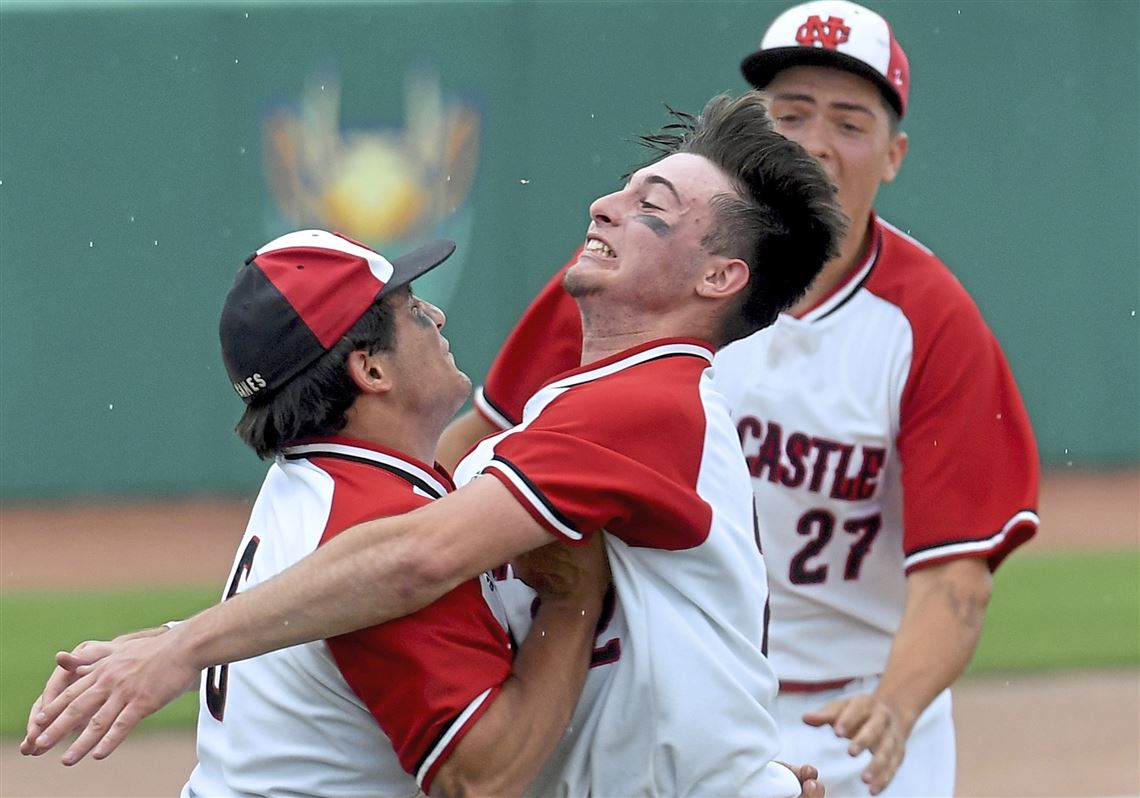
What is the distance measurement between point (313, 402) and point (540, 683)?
629mm

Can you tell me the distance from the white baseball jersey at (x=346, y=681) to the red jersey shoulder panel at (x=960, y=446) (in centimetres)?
160

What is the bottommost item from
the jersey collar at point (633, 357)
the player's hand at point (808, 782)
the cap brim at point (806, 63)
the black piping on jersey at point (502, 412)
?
the player's hand at point (808, 782)

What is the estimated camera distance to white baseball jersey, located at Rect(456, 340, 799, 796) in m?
2.50

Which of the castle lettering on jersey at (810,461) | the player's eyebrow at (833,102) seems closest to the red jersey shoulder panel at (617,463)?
the castle lettering on jersey at (810,461)

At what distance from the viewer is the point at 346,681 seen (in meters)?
2.54

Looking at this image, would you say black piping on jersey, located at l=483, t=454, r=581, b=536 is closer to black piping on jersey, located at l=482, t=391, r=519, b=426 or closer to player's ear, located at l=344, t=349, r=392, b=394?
player's ear, located at l=344, t=349, r=392, b=394

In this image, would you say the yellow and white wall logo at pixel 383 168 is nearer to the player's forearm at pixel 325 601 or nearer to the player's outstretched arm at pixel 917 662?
the player's outstretched arm at pixel 917 662

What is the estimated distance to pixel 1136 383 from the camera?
13.1 metres

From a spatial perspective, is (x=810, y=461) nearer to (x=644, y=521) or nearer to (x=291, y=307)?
(x=644, y=521)

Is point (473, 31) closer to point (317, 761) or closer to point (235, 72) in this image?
point (235, 72)

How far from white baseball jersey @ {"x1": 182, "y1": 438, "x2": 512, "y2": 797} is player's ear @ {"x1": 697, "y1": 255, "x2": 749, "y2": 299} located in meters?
0.69

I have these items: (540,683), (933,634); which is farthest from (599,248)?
(933,634)

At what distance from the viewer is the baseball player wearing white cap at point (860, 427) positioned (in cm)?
395

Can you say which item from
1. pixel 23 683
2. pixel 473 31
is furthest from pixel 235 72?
pixel 23 683
